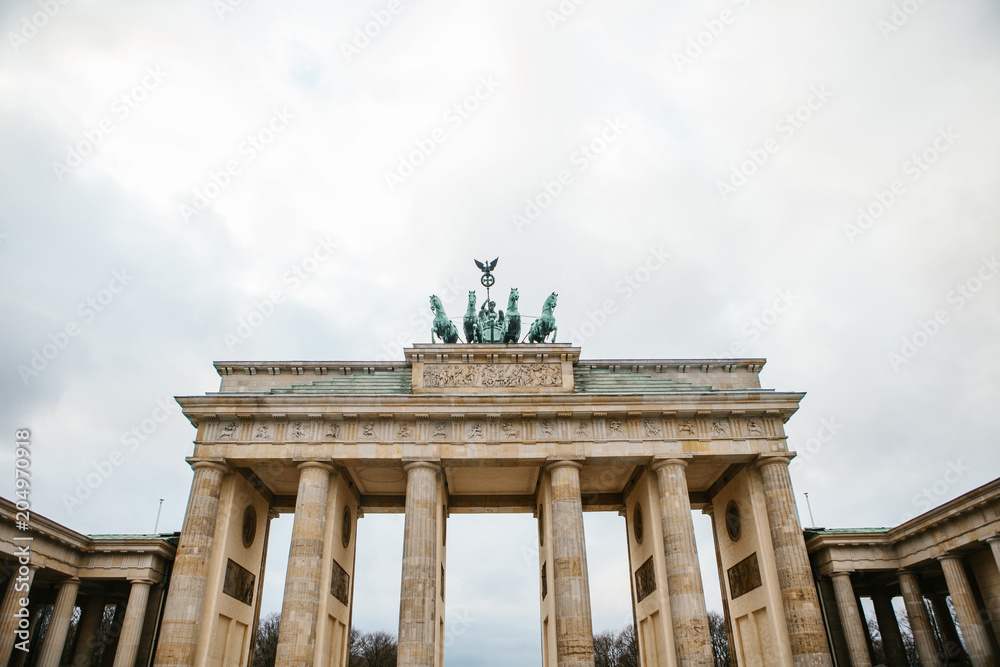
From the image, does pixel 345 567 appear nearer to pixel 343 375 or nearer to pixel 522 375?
pixel 343 375

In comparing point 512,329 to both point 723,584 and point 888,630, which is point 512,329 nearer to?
point 723,584

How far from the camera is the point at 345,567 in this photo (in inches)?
1131

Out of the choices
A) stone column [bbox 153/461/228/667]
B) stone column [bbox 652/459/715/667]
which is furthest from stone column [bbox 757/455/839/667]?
stone column [bbox 153/461/228/667]

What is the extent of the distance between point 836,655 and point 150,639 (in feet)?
85.3

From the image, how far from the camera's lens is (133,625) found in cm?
2352

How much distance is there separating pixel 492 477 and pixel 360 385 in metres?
7.62

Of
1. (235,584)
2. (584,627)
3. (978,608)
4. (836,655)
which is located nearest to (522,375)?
(584,627)

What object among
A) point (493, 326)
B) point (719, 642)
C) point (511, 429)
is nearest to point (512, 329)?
point (493, 326)

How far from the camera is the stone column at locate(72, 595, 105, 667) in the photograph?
25.2 meters

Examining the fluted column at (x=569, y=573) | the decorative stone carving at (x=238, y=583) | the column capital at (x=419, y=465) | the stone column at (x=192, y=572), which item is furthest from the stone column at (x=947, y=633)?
the stone column at (x=192, y=572)

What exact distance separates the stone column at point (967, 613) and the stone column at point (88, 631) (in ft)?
106

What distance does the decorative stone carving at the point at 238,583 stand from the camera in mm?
25531

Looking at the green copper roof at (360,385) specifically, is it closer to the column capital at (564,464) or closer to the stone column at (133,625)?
the column capital at (564,464)

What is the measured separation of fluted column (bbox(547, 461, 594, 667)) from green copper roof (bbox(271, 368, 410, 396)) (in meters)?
7.45
